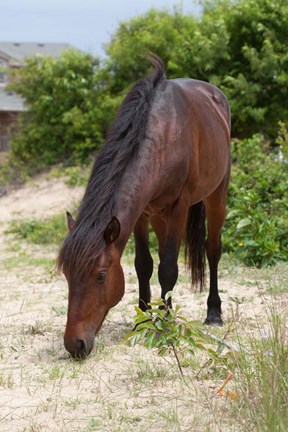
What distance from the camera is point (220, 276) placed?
26.2ft

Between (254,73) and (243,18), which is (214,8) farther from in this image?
(254,73)

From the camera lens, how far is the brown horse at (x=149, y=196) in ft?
14.9

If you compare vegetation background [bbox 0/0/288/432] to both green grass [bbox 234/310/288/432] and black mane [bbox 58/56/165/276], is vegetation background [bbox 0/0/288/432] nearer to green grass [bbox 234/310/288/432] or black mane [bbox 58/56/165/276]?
green grass [bbox 234/310/288/432]

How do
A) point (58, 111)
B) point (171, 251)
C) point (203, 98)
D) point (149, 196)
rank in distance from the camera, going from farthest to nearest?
point (58, 111) < point (203, 98) < point (171, 251) < point (149, 196)

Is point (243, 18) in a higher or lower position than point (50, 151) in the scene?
higher

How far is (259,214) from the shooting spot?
9094mm

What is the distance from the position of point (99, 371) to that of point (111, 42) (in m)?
13.4

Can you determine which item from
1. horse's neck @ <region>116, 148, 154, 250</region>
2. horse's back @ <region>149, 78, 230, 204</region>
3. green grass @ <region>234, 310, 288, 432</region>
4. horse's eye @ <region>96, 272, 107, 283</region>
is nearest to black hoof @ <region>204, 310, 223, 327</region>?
horse's back @ <region>149, 78, 230, 204</region>

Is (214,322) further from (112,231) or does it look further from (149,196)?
(112,231)

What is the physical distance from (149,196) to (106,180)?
368 millimetres

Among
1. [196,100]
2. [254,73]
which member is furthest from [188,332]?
[254,73]

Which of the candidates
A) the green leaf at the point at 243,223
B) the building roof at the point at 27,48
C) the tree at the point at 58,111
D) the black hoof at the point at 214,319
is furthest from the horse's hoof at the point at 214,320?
the building roof at the point at 27,48

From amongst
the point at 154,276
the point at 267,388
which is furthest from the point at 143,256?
the point at 267,388

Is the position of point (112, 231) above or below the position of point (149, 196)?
below
